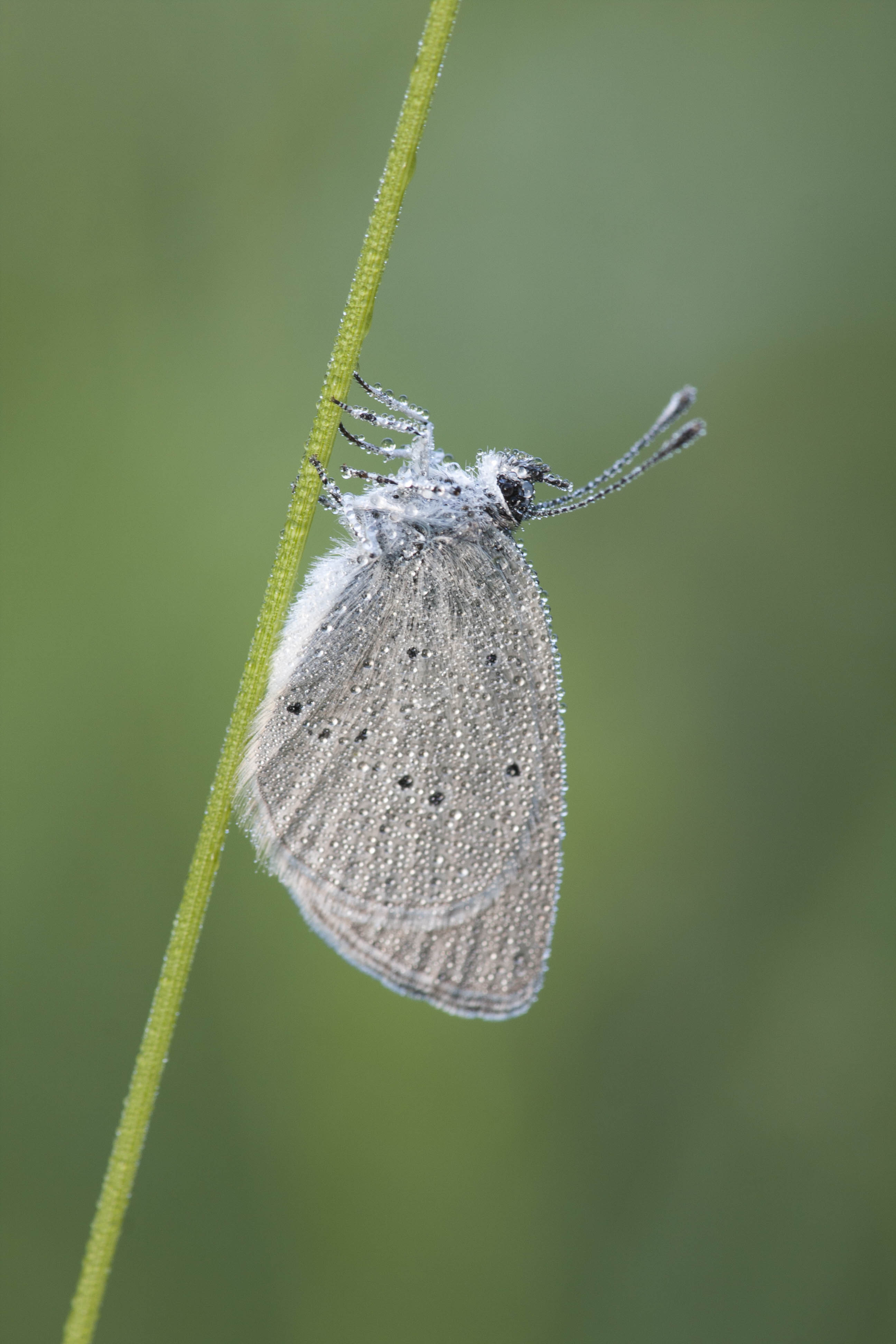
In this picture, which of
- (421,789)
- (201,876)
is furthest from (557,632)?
(201,876)

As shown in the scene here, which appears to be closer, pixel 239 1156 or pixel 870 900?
pixel 239 1156

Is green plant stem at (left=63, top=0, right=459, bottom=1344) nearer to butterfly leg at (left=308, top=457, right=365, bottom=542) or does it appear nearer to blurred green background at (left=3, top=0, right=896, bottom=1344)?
butterfly leg at (left=308, top=457, right=365, bottom=542)

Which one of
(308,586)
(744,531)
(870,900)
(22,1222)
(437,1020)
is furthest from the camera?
(744,531)

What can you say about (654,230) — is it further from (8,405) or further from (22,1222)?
(22,1222)

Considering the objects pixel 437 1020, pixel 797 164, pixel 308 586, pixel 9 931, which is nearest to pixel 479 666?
pixel 308 586

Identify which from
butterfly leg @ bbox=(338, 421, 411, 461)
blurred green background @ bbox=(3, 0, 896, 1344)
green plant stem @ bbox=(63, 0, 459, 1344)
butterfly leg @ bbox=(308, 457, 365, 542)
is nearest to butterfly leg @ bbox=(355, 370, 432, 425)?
butterfly leg @ bbox=(338, 421, 411, 461)

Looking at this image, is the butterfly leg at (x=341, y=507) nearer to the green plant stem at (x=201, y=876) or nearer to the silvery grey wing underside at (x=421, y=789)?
the silvery grey wing underside at (x=421, y=789)
